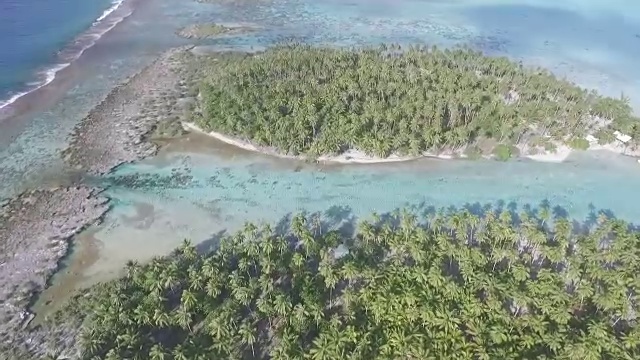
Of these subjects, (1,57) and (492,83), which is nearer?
(492,83)

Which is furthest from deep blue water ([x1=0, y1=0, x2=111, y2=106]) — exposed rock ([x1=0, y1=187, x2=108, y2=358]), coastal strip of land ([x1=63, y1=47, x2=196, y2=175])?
exposed rock ([x1=0, y1=187, x2=108, y2=358])

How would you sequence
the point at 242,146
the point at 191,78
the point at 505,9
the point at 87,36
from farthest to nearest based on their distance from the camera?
1. the point at 505,9
2. the point at 87,36
3. the point at 191,78
4. the point at 242,146

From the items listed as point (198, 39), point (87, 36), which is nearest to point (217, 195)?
point (198, 39)

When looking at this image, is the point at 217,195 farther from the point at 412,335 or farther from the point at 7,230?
the point at 412,335

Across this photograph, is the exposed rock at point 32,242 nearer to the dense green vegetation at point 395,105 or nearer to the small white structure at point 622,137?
the dense green vegetation at point 395,105

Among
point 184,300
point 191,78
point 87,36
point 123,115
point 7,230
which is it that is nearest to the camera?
point 184,300

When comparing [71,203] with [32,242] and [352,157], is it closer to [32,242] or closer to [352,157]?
[32,242]

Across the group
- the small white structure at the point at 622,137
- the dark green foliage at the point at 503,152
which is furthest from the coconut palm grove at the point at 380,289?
the small white structure at the point at 622,137

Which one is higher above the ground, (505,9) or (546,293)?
(505,9)
